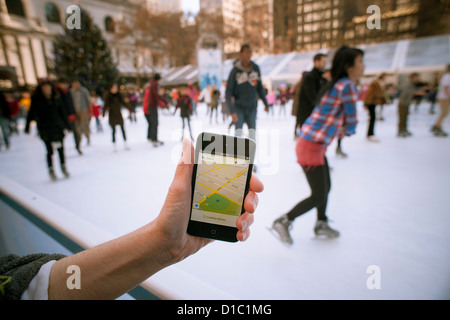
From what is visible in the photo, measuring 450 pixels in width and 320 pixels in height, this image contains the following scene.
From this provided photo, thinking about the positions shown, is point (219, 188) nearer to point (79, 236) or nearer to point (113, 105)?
point (79, 236)

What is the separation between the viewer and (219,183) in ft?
2.23

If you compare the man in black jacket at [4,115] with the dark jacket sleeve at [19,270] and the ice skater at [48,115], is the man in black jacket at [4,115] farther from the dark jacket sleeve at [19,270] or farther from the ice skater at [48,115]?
the dark jacket sleeve at [19,270]

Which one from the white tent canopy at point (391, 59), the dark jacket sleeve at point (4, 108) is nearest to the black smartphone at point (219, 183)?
the dark jacket sleeve at point (4, 108)

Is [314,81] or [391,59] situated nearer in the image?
[314,81]

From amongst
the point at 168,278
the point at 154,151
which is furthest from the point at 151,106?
the point at 168,278

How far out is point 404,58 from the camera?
45.8 ft

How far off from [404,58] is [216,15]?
1682 cm

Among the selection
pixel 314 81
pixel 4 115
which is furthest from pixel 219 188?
pixel 4 115

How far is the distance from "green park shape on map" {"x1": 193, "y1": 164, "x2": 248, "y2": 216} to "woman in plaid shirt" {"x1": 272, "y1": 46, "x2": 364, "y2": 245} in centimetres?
108

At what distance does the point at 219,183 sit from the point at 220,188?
0.06 feet

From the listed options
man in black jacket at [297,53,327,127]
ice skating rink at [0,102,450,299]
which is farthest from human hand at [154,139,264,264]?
man in black jacket at [297,53,327,127]

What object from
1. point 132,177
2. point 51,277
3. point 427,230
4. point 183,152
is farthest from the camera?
point 132,177

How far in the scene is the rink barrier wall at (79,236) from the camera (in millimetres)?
867
